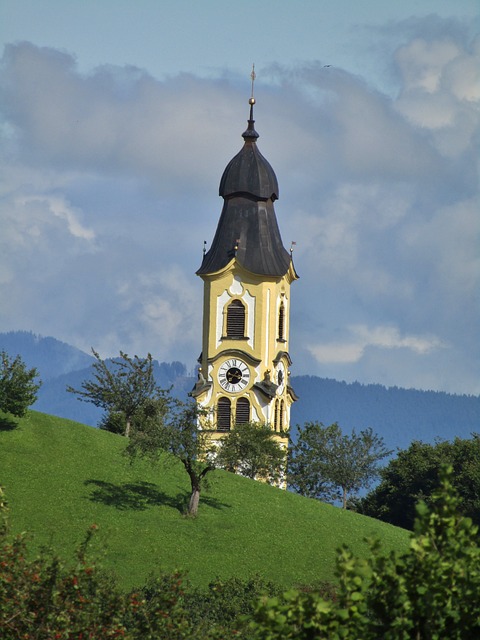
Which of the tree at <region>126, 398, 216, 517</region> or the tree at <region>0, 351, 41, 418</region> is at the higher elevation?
the tree at <region>0, 351, 41, 418</region>

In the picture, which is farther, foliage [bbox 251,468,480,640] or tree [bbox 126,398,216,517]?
tree [bbox 126,398,216,517]

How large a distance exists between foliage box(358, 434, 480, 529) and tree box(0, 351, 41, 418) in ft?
108

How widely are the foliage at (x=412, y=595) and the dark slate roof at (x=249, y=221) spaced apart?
254ft

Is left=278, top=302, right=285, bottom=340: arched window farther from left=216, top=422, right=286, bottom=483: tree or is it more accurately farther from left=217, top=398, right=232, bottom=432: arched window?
left=216, top=422, right=286, bottom=483: tree

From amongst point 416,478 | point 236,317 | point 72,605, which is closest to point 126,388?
point 236,317

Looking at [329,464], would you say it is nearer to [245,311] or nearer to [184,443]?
[245,311]

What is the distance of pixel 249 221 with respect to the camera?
336 ft

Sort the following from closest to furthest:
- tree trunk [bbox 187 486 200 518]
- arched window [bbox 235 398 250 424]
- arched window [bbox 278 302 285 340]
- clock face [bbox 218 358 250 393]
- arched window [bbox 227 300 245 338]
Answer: tree trunk [bbox 187 486 200 518], arched window [bbox 235 398 250 424], clock face [bbox 218 358 250 393], arched window [bbox 227 300 245 338], arched window [bbox 278 302 285 340]

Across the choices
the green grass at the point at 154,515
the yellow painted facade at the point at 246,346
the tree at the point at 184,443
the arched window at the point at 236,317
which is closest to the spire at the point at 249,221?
the yellow painted facade at the point at 246,346

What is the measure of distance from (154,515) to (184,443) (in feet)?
12.5

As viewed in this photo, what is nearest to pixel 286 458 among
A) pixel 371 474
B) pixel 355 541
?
pixel 371 474

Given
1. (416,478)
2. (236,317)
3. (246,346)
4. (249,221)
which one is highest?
(249,221)

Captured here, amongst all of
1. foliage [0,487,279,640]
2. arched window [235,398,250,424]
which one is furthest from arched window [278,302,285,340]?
foliage [0,487,279,640]

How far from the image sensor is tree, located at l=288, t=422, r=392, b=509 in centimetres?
10075
